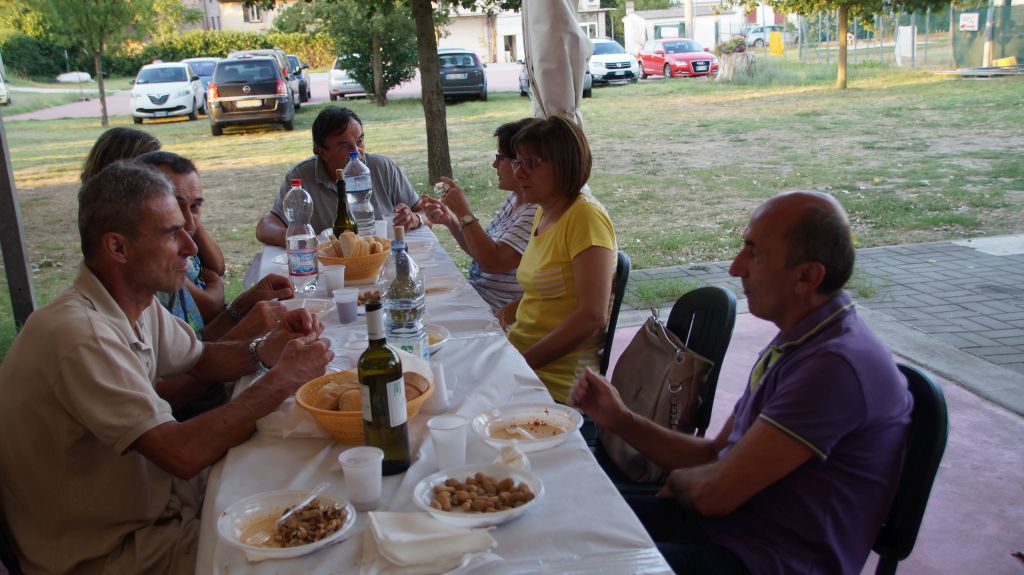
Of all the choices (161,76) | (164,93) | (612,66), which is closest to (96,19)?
(164,93)

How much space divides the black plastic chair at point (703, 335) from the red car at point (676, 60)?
25857mm

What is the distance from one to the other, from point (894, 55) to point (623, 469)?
28.2 meters

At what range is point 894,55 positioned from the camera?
26.6 meters

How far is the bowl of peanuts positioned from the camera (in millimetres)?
1509

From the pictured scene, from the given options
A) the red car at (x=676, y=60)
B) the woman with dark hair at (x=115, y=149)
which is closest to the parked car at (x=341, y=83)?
the red car at (x=676, y=60)

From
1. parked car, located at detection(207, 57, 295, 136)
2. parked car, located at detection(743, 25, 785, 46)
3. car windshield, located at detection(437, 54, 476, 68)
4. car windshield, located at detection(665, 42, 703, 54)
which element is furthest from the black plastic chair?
parked car, located at detection(743, 25, 785, 46)

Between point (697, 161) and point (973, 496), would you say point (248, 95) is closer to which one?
point (697, 161)

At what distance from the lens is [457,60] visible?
70.0ft

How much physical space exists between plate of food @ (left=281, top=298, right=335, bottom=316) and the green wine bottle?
1.45 meters

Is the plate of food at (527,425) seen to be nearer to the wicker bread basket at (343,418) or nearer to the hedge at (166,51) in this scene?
the wicker bread basket at (343,418)

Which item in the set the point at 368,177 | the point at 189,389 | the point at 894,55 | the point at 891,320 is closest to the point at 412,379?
the point at 189,389

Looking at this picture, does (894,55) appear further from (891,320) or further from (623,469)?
(623,469)

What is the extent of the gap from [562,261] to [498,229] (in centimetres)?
120

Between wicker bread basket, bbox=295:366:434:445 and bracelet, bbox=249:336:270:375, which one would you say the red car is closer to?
bracelet, bbox=249:336:270:375
